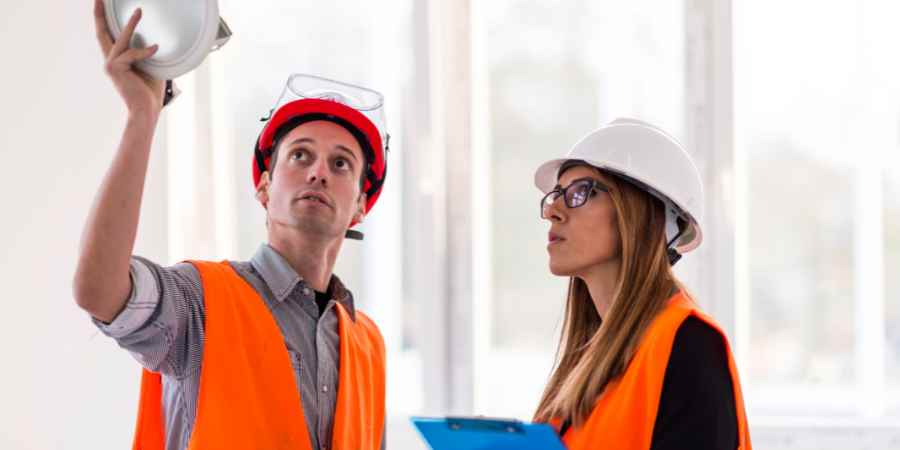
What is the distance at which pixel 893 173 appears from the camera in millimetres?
3250

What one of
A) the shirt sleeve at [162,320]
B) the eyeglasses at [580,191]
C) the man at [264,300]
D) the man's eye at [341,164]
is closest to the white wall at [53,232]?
the man at [264,300]

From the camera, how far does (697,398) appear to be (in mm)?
1614

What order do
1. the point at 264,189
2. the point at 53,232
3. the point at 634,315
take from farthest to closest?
the point at 53,232
the point at 264,189
the point at 634,315

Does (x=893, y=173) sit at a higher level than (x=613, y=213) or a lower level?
higher

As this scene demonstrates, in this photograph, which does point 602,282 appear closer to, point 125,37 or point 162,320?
point 162,320

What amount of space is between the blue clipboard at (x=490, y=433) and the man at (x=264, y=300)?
36 cm

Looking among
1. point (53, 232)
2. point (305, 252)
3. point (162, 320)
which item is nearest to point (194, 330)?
point (162, 320)

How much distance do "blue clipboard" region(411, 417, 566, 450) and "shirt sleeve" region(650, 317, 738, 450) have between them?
21 centimetres

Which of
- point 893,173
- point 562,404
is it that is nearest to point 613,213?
point 562,404

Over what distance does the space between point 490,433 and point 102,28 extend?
0.92 metres

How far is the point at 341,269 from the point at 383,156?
1451 mm

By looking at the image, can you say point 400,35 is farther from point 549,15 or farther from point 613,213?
point 613,213

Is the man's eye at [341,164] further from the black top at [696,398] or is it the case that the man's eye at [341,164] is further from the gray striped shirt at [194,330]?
the black top at [696,398]

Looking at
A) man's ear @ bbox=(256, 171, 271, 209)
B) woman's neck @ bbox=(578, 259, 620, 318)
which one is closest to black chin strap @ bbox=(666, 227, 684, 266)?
woman's neck @ bbox=(578, 259, 620, 318)
